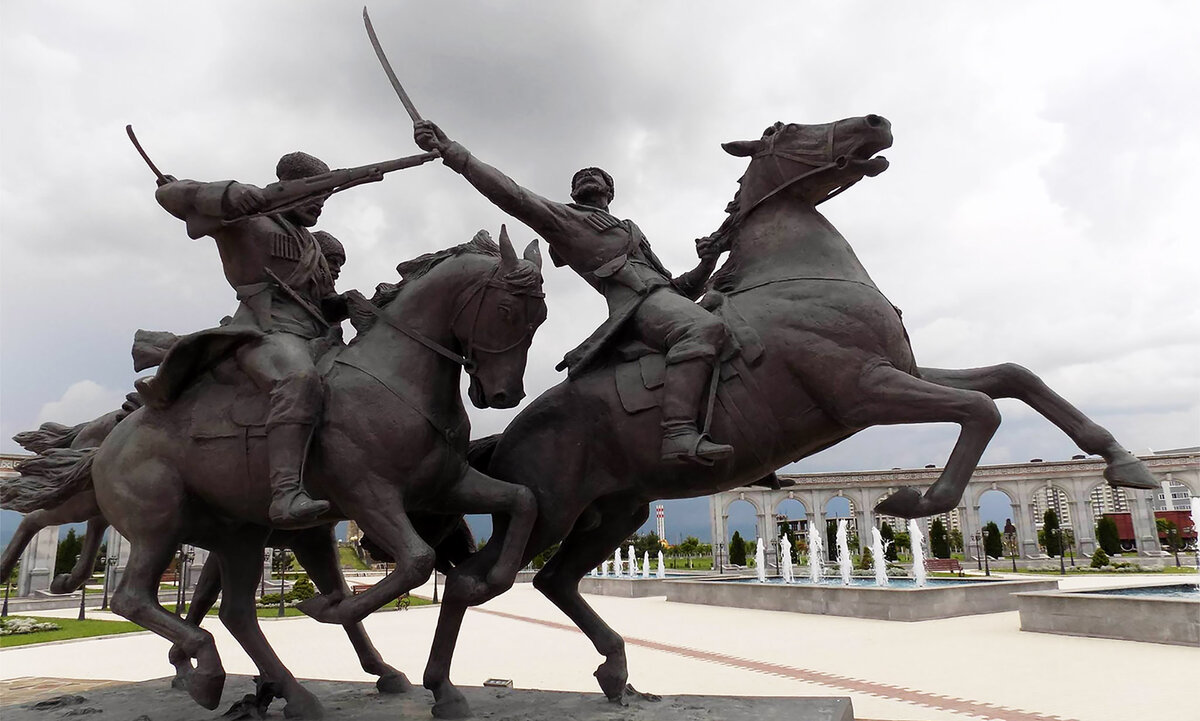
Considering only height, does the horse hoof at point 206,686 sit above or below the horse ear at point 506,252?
below

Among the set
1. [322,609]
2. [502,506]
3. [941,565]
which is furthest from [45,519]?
[941,565]

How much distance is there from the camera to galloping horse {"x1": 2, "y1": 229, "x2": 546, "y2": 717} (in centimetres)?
525

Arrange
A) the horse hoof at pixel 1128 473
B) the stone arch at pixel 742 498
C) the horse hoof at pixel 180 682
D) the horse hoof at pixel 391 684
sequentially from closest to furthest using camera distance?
the horse hoof at pixel 1128 473 → the horse hoof at pixel 391 684 → the horse hoof at pixel 180 682 → the stone arch at pixel 742 498

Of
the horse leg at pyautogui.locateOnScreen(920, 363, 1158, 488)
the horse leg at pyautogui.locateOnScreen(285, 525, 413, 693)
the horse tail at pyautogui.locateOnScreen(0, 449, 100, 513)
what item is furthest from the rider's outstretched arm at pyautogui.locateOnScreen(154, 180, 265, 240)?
the horse leg at pyautogui.locateOnScreen(920, 363, 1158, 488)

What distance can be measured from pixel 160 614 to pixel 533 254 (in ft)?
11.9

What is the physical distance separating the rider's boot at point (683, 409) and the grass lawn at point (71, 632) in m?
20.8

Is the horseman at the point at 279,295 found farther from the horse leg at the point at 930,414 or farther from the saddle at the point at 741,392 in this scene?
the horse leg at the point at 930,414

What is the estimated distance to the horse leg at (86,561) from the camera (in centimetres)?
715

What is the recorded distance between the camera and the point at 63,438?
7.52 metres

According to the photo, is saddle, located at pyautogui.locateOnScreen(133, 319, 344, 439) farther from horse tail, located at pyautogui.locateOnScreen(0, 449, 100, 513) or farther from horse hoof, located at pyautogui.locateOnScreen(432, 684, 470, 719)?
horse hoof, located at pyautogui.locateOnScreen(432, 684, 470, 719)

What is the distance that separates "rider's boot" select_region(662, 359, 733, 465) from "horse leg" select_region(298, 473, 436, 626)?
175 cm

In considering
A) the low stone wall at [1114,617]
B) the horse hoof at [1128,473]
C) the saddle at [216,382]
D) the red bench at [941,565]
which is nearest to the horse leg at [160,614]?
the saddle at [216,382]

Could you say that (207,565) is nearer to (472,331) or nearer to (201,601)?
(201,601)

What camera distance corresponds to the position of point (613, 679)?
6324 millimetres
